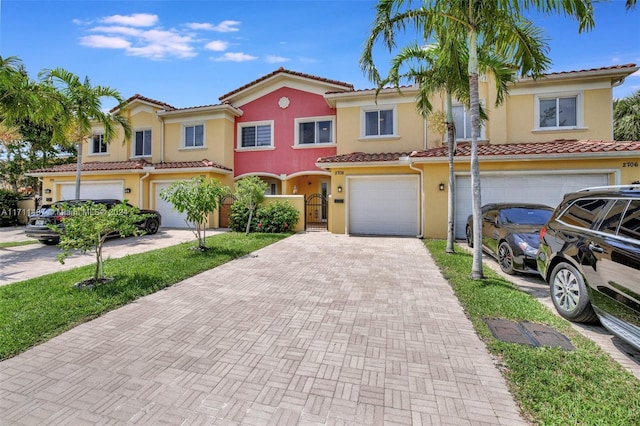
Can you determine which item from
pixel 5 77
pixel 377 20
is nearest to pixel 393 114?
pixel 377 20

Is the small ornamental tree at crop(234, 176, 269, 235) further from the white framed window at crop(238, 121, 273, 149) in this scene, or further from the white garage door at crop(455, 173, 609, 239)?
the white garage door at crop(455, 173, 609, 239)

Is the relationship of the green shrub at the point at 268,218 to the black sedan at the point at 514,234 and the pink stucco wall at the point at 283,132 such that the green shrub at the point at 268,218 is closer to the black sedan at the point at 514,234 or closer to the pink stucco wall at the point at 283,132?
the pink stucco wall at the point at 283,132

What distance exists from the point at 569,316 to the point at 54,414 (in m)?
6.30

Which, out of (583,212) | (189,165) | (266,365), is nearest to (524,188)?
(583,212)

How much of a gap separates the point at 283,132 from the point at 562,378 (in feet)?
54.8

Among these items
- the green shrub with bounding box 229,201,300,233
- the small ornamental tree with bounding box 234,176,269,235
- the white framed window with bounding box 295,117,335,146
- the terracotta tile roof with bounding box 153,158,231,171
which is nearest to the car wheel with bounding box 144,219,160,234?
the terracotta tile roof with bounding box 153,158,231,171

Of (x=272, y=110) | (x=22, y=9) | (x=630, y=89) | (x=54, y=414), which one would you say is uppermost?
(x=630, y=89)

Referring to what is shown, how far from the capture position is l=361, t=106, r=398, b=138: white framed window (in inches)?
615

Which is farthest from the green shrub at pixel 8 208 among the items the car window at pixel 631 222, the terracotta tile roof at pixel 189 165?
the car window at pixel 631 222

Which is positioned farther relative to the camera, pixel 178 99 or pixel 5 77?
pixel 178 99

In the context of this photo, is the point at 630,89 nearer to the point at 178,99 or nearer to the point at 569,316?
the point at 569,316

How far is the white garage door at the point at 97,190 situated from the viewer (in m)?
17.9

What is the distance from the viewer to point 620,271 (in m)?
3.59

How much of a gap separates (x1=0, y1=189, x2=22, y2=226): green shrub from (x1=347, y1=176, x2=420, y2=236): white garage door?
826 inches
